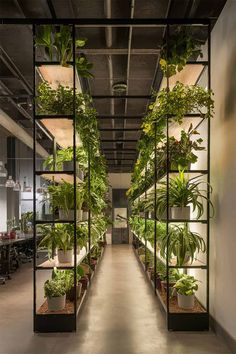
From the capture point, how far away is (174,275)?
5367mm

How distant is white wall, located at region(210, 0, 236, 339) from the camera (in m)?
4.03

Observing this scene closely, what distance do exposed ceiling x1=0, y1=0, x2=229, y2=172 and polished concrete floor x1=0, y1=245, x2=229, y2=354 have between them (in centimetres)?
369

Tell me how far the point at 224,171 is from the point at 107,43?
2.66 metres

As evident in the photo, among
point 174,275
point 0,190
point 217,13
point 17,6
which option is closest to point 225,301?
point 174,275

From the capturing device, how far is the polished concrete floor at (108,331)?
4059mm

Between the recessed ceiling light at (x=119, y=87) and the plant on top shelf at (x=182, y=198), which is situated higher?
the recessed ceiling light at (x=119, y=87)

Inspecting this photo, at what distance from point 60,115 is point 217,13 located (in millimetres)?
2363

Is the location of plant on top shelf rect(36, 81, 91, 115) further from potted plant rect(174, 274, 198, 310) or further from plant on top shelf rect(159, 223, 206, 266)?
potted plant rect(174, 274, 198, 310)

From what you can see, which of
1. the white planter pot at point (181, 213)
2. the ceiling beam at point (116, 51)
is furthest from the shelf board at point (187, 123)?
the ceiling beam at point (116, 51)

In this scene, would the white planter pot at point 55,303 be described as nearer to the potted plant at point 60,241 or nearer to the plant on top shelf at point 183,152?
the potted plant at point 60,241

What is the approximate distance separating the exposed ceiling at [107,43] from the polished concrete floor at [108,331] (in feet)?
12.1

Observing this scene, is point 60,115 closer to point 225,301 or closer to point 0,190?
point 225,301

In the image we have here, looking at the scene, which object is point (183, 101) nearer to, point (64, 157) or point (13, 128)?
point (64, 157)

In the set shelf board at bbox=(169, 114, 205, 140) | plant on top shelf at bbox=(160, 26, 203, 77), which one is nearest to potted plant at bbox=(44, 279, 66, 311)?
shelf board at bbox=(169, 114, 205, 140)
